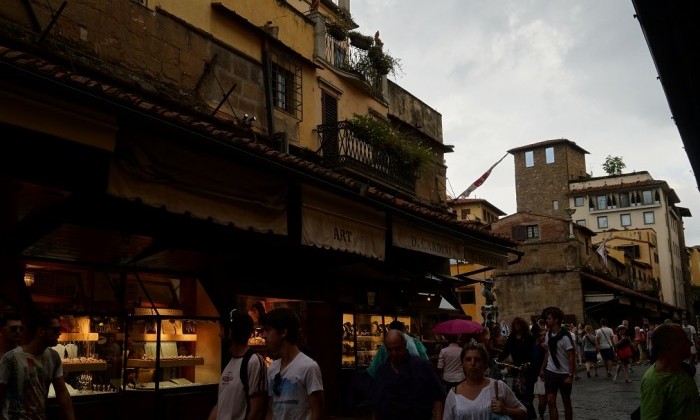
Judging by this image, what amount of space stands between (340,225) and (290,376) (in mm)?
5323

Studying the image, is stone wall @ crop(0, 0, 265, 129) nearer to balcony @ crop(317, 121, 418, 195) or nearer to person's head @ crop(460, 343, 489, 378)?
balcony @ crop(317, 121, 418, 195)

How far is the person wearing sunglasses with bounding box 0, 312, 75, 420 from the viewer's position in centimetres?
515

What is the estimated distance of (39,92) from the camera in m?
5.71

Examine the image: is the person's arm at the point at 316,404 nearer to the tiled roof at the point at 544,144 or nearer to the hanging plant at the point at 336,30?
the hanging plant at the point at 336,30

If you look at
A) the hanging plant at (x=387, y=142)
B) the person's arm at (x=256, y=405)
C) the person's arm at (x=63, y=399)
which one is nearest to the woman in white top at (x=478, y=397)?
the person's arm at (x=256, y=405)

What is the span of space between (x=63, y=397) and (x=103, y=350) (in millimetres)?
2686

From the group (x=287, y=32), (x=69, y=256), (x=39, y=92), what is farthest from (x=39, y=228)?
(x=287, y=32)

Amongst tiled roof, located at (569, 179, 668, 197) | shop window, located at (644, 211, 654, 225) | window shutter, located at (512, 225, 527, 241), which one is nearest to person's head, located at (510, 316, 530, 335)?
window shutter, located at (512, 225, 527, 241)

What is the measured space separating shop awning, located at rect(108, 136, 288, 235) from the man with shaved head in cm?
305

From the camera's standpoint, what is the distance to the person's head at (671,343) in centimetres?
448

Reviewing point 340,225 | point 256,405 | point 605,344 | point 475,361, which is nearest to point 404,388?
point 475,361

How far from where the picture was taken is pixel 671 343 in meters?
4.50

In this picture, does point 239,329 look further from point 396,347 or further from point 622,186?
point 622,186

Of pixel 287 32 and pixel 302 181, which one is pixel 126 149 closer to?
pixel 302 181
